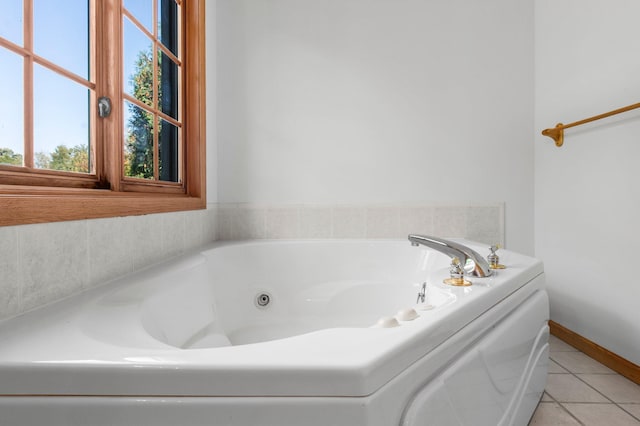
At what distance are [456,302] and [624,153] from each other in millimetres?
1301

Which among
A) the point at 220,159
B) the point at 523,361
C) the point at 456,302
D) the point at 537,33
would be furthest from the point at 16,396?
the point at 537,33

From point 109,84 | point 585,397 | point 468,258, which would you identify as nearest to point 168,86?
point 109,84

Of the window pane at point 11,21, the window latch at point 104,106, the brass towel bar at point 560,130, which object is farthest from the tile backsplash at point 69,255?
the brass towel bar at point 560,130

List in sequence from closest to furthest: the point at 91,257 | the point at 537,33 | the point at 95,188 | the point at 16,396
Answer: the point at 16,396, the point at 91,257, the point at 95,188, the point at 537,33

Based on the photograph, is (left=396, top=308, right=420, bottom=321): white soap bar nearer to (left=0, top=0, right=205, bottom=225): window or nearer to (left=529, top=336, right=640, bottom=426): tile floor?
(left=0, top=0, right=205, bottom=225): window

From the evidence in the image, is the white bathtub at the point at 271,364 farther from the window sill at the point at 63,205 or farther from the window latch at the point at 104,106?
the window latch at the point at 104,106

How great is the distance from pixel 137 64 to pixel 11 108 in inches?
27.1

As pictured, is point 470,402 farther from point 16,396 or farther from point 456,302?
point 16,396

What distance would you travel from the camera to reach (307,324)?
5.47ft

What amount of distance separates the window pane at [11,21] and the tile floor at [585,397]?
1.85m

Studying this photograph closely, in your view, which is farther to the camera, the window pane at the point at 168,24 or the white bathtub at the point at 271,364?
the window pane at the point at 168,24

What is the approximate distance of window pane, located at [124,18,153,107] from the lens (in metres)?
1.39

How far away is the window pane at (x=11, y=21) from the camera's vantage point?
2.82 feet

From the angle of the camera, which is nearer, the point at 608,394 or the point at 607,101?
the point at 608,394
